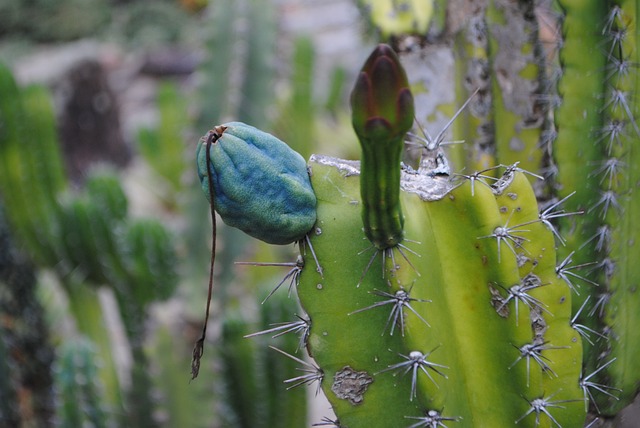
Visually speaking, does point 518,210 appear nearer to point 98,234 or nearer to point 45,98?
point 98,234

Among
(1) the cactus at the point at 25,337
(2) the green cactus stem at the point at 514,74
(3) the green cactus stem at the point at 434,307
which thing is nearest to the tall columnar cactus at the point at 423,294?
(3) the green cactus stem at the point at 434,307

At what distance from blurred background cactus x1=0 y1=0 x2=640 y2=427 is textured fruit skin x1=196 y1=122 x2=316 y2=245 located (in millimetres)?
49

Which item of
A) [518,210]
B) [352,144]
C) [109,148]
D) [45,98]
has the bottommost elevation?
[109,148]

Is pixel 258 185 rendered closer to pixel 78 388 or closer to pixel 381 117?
pixel 381 117

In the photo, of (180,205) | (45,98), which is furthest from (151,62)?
(180,205)

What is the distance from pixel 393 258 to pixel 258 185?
0.22 metres

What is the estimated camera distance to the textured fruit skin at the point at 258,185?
96 cm

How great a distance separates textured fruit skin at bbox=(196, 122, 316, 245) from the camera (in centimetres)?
96

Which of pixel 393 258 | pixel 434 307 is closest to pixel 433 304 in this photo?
pixel 434 307

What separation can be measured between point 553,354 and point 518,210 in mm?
254

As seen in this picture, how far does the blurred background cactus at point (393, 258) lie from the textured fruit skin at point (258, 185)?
49 millimetres

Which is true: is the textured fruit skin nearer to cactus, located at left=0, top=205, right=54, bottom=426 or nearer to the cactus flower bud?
the cactus flower bud

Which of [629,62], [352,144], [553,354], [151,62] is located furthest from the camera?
[151,62]

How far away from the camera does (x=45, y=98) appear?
395 centimetres
